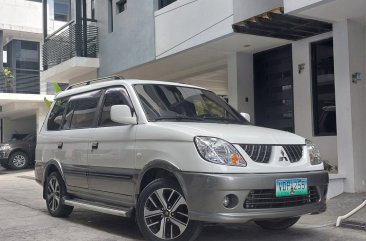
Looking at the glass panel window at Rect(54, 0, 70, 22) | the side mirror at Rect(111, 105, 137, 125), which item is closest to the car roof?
the side mirror at Rect(111, 105, 137, 125)

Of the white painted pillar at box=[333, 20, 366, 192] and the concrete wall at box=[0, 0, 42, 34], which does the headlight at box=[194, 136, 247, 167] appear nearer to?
the white painted pillar at box=[333, 20, 366, 192]

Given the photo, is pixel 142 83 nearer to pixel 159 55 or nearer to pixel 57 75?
pixel 159 55

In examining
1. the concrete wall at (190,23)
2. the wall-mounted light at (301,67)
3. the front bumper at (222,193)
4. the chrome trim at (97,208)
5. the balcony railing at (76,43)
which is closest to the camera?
the front bumper at (222,193)

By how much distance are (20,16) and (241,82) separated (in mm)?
17808

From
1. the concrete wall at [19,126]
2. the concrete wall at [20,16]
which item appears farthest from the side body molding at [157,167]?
the concrete wall at [19,126]

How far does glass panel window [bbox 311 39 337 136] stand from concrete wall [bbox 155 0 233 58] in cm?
206

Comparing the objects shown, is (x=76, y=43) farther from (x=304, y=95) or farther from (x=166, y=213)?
(x=166, y=213)

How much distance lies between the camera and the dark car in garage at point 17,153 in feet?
67.6

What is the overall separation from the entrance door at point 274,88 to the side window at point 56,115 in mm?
5729

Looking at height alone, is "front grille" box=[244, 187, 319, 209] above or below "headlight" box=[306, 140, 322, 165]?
below

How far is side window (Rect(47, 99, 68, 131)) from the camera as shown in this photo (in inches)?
304

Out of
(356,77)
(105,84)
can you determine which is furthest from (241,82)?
(105,84)

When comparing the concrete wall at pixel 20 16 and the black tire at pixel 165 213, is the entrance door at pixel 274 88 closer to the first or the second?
the black tire at pixel 165 213

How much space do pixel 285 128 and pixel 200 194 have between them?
24.0 feet
